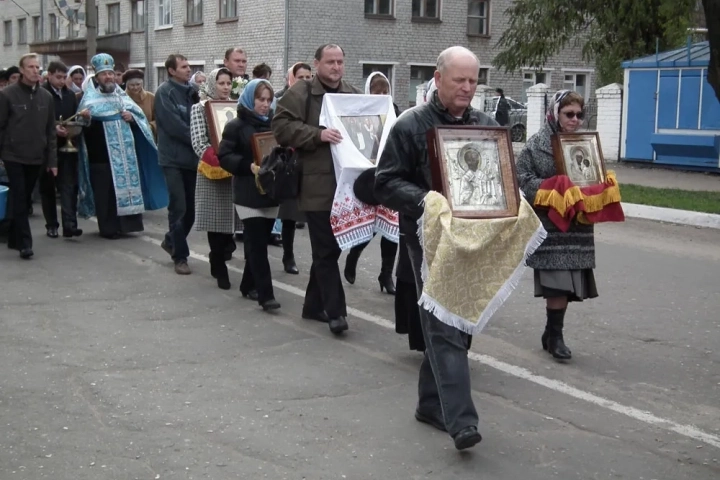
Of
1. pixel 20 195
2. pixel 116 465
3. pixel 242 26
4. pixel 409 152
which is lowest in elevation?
pixel 116 465

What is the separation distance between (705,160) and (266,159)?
→ 14552 millimetres

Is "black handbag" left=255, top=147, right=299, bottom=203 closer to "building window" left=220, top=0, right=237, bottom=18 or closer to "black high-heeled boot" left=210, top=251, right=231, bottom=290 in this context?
"black high-heeled boot" left=210, top=251, right=231, bottom=290

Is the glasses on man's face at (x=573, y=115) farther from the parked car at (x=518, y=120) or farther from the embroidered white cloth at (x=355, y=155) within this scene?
the parked car at (x=518, y=120)

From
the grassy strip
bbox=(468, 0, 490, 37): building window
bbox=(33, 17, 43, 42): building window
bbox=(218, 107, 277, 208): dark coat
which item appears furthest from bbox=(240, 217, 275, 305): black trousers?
bbox=(33, 17, 43, 42): building window

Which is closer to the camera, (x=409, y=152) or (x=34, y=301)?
(x=409, y=152)

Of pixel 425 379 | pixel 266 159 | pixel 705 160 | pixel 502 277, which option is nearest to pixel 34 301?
pixel 266 159

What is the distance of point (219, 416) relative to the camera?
5445mm

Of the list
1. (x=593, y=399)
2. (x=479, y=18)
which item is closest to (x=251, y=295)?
(x=593, y=399)

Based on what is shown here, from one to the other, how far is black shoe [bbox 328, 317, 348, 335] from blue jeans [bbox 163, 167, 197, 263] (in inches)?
113

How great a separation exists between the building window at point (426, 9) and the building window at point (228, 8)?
243 inches

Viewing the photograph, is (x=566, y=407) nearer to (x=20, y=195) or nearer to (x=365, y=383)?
(x=365, y=383)

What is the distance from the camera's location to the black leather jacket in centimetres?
494

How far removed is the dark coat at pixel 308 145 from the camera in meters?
7.06

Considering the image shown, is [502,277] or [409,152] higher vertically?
[409,152]
